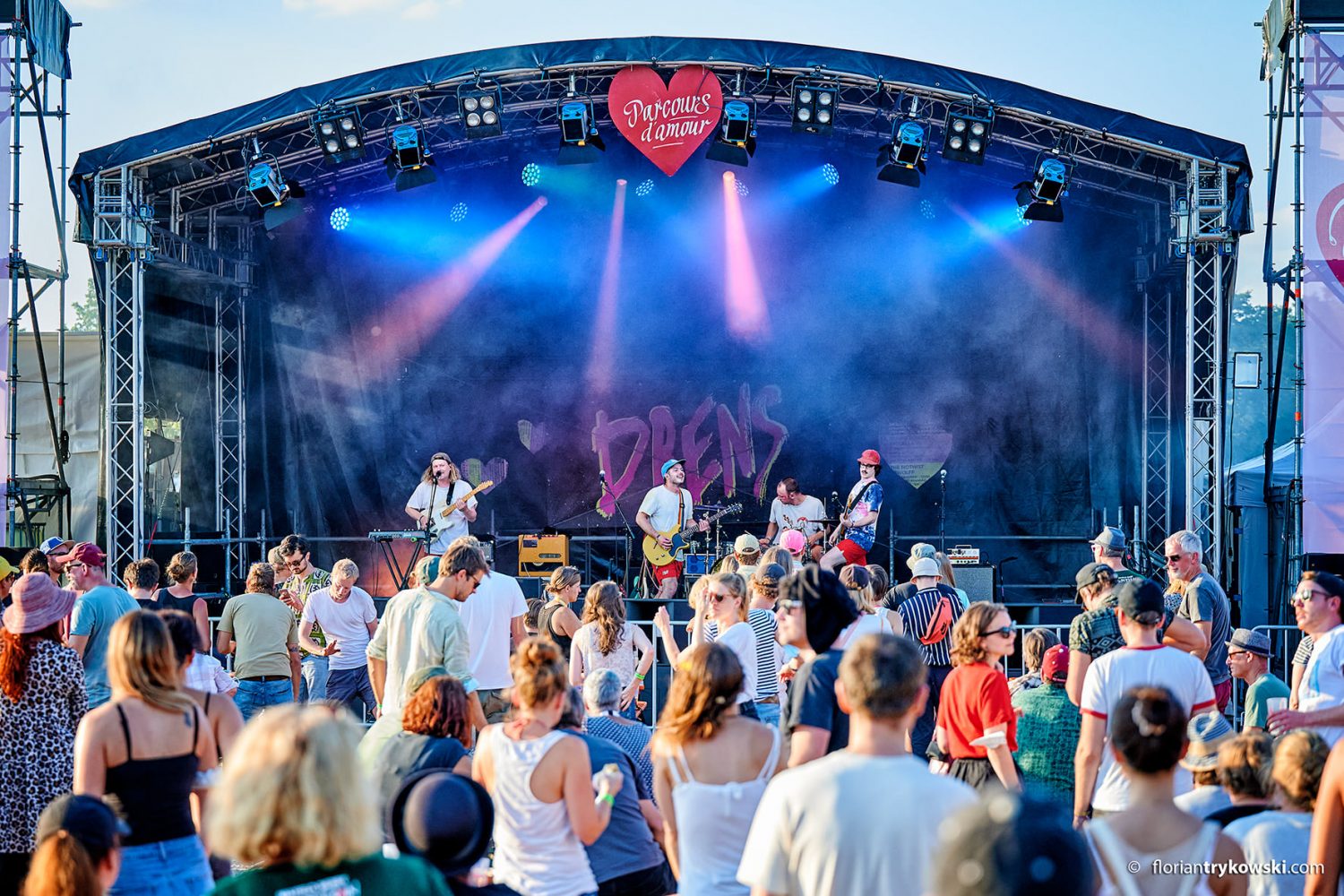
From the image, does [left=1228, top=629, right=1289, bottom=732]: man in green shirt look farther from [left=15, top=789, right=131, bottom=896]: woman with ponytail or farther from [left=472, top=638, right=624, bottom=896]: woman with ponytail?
[left=15, top=789, right=131, bottom=896]: woman with ponytail

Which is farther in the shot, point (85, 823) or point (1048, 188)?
point (1048, 188)

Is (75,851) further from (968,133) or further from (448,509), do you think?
(968,133)

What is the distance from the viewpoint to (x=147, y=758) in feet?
11.1

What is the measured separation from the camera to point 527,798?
11.4 ft

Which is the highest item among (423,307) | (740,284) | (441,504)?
(740,284)

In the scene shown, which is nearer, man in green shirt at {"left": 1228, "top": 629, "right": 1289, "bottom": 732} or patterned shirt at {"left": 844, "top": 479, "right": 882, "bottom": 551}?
man in green shirt at {"left": 1228, "top": 629, "right": 1289, "bottom": 732}

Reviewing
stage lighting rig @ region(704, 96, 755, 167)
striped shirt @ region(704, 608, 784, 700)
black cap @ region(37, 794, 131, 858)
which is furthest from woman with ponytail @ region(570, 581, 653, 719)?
stage lighting rig @ region(704, 96, 755, 167)

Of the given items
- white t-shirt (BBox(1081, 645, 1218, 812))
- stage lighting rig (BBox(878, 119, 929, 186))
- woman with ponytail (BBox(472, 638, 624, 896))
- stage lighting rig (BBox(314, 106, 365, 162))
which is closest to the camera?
woman with ponytail (BBox(472, 638, 624, 896))

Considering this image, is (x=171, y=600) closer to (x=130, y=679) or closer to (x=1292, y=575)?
(x=130, y=679)

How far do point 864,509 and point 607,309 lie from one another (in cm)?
458

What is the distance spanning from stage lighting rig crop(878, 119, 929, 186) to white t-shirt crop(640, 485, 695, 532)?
134 inches

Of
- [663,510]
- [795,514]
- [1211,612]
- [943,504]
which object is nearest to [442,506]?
[663,510]

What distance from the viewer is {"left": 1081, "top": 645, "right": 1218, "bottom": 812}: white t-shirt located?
170 inches

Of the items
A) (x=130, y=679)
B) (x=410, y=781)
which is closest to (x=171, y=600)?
(x=130, y=679)
